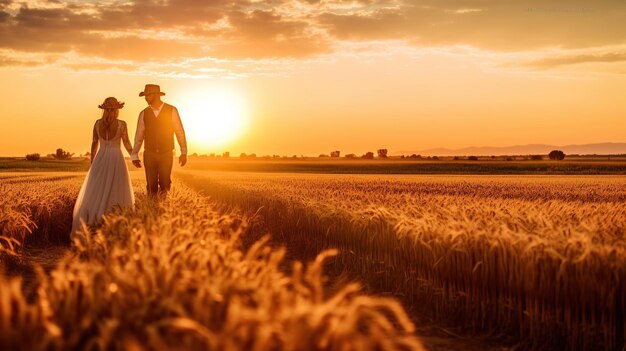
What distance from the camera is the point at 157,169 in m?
13.2

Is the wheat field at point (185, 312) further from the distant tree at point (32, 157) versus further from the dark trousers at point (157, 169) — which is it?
the distant tree at point (32, 157)

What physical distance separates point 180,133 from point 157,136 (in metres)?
0.50

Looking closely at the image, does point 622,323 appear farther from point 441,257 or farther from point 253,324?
point 253,324

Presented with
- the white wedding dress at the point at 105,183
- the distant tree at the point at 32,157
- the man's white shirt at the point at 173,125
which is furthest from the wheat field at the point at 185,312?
the distant tree at the point at 32,157

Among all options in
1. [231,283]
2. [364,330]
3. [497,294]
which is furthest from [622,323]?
[231,283]

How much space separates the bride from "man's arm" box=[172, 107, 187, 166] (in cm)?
103

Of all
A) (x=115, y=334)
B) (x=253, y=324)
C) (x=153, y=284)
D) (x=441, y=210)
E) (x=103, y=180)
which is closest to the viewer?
(x=253, y=324)

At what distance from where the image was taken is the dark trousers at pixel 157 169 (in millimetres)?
13078

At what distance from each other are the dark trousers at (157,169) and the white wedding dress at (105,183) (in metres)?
0.52

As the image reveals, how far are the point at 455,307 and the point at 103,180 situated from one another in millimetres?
7713

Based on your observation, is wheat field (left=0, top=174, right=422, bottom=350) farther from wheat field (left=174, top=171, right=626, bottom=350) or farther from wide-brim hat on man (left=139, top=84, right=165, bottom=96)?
wide-brim hat on man (left=139, top=84, right=165, bottom=96)

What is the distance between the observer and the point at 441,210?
1019cm

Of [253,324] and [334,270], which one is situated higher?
[253,324]

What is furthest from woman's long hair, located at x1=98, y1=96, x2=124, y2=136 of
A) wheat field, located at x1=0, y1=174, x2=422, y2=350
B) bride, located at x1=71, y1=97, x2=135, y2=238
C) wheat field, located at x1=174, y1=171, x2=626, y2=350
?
wheat field, located at x1=0, y1=174, x2=422, y2=350
